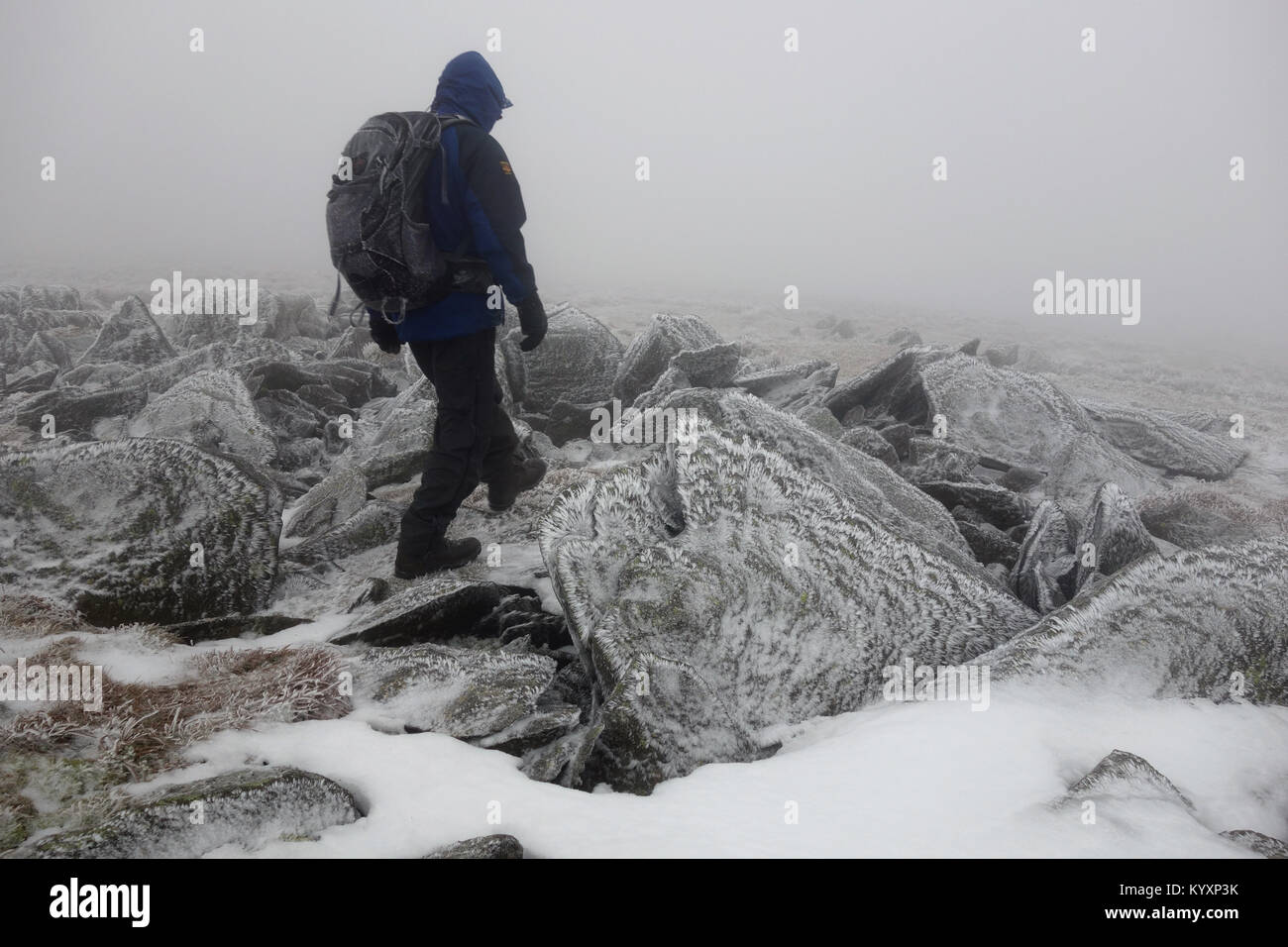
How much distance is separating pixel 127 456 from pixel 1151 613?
8.37 metres

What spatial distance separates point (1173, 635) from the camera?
16.7ft

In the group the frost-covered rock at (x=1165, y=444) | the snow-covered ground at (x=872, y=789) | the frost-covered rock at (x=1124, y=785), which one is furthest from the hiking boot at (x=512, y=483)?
the frost-covered rock at (x=1165, y=444)

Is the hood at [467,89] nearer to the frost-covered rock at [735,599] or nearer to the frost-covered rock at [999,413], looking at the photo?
the frost-covered rock at [735,599]

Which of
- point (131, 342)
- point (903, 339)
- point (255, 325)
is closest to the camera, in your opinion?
point (131, 342)

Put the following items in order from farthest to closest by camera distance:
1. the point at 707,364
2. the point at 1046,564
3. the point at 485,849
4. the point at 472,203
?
the point at 707,364
the point at 1046,564
the point at 472,203
the point at 485,849

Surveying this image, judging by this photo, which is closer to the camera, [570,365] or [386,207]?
[386,207]

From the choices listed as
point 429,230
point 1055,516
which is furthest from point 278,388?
point 1055,516

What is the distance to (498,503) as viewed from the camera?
25.8ft

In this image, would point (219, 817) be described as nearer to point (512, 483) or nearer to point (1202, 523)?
point (512, 483)

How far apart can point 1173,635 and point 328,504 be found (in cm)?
814

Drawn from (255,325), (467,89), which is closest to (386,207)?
(467,89)

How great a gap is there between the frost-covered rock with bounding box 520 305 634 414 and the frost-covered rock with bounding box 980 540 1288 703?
28.9ft

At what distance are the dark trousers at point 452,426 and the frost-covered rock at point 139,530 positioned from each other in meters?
1.33
